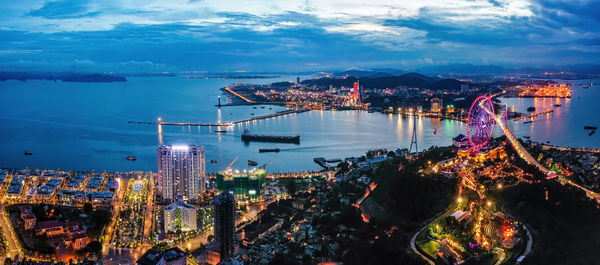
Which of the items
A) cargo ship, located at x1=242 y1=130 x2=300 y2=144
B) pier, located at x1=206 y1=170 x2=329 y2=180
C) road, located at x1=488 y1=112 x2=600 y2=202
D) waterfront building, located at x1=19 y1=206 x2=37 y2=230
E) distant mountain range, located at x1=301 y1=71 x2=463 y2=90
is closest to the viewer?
road, located at x1=488 y1=112 x2=600 y2=202

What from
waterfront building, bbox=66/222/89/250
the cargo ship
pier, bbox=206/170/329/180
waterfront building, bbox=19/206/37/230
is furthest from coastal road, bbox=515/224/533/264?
the cargo ship

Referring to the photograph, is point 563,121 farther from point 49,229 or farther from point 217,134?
point 49,229

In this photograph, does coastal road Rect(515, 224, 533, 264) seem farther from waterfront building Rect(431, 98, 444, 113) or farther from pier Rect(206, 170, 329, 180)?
waterfront building Rect(431, 98, 444, 113)

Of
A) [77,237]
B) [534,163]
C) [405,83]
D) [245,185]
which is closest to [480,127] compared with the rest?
[534,163]

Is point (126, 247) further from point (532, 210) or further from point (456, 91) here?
point (456, 91)

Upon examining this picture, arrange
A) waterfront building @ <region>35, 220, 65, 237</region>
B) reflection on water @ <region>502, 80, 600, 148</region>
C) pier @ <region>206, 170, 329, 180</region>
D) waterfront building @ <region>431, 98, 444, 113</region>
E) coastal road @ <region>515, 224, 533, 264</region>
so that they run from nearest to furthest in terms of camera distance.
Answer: coastal road @ <region>515, 224, 533, 264</region> → waterfront building @ <region>35, 220, 65, 237</region> → pier @ <region>206, 170, 329, 180</region> → reflection on water @ <region>502, 80, 600, 148</region> → waterfront building @ <region>431, 98, 444, 113</region>

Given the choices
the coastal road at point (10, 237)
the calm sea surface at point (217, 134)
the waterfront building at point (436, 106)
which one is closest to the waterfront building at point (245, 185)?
the calm sea surface at point (217, 134)
